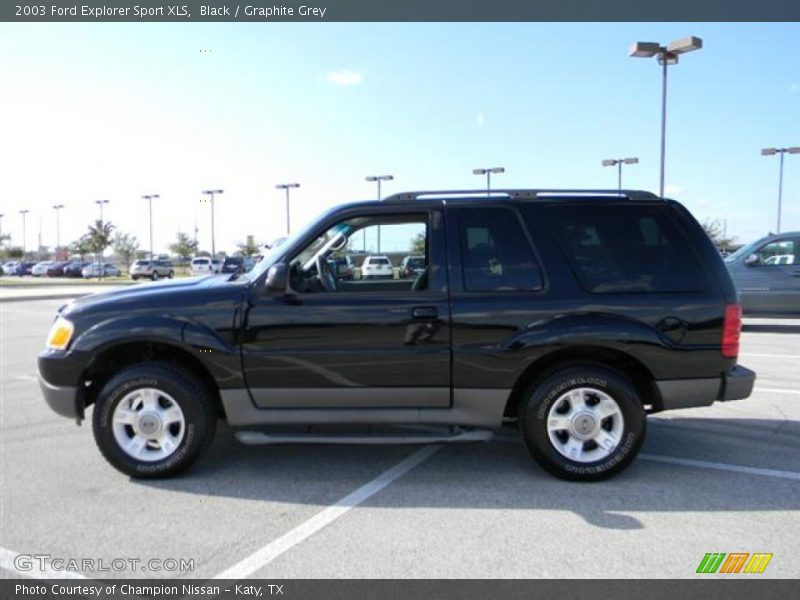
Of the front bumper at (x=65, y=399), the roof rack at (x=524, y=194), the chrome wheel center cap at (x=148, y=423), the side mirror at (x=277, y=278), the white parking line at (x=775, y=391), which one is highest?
the roof rack at (x=524, y=194)

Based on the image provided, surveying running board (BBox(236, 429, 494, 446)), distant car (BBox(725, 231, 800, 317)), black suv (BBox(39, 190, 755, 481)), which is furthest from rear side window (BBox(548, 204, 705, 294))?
distant car (BBox(725, 231, 800, 317))

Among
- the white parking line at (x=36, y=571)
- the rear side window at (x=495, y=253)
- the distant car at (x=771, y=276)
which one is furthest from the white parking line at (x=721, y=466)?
the distant car at (x=771, y=276)

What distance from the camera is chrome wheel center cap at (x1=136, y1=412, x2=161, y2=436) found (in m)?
4.12

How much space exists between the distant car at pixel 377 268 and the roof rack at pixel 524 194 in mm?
923

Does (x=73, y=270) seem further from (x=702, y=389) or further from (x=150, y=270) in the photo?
(x=702, y=389)

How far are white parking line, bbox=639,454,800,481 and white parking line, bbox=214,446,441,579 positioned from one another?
67.5 inches

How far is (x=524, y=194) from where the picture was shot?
4324 millimetres

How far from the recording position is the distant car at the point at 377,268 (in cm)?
518

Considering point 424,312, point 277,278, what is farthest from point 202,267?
point 424,312

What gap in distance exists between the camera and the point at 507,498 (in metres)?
3.88

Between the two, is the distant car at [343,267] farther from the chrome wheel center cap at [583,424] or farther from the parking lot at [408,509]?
the chrome wheel center cap at [583,424]

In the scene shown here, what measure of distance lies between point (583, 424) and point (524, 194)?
1638mm

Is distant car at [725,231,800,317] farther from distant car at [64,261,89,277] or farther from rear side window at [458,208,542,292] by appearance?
distant car at [64,261,89,277]
